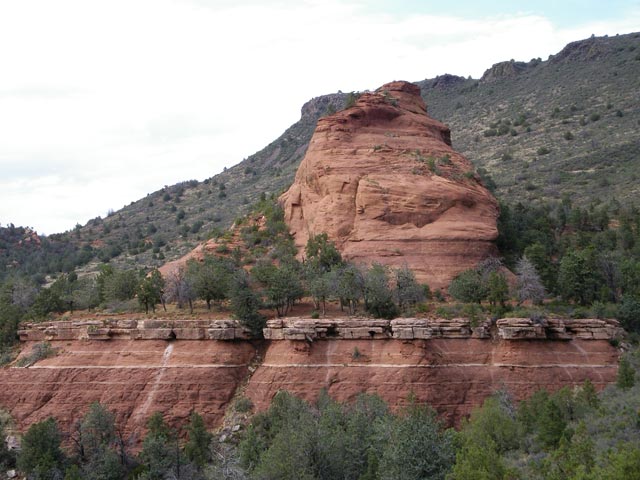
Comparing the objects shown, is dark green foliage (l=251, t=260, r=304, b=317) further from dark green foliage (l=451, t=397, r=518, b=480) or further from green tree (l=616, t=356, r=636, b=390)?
green tree (l=616, t=356, r=636, b=390)

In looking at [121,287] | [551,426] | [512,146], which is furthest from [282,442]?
[512,146]

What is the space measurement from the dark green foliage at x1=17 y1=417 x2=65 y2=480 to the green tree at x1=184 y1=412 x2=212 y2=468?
5259 mm

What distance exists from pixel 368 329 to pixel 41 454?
14820 mm

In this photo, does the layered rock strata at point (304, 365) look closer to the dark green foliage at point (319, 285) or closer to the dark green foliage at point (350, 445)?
the dark green foliage at point (350, 445)

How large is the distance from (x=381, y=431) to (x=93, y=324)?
54.5ft

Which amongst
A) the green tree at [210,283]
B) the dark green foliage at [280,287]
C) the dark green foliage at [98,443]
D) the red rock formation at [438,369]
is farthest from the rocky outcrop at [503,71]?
the dark green foliage at [98,443]

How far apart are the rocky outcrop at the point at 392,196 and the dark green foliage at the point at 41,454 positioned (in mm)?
17751

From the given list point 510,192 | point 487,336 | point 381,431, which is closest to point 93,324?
point 381,431

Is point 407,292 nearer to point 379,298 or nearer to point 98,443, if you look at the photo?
point 379,298

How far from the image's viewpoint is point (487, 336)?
105 ft

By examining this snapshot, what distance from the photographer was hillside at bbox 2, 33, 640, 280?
6425cm

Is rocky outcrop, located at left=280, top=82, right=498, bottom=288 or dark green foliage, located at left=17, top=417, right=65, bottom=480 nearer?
dark green foliage, located at left=17, top=417, right=65, bottom=480

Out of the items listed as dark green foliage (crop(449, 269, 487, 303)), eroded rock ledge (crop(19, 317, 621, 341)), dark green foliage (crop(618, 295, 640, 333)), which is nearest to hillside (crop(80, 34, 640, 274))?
eroded rock ledge (crop(19, 317, 621, 341))

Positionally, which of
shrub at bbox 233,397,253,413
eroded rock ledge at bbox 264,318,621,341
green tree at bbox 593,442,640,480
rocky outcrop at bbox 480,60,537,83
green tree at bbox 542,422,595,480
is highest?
rocky outcrop at bbox 480,60,537,83
